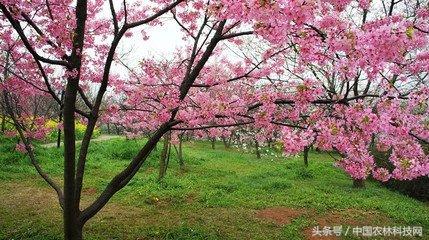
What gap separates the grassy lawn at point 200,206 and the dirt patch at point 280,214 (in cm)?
3

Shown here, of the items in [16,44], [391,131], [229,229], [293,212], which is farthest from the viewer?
[293,212]

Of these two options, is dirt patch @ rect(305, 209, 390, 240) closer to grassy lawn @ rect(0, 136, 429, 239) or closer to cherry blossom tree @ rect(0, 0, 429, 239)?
grassy lawn @ rect(0, 136, 429, 239)

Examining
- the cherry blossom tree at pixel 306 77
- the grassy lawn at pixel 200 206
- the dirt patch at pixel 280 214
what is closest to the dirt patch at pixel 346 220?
the grassy lawn at pixel 200 206

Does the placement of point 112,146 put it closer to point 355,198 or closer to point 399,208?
point 355,198

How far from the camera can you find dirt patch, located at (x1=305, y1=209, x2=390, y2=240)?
31.9 feet

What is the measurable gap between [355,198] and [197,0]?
9.77 metres

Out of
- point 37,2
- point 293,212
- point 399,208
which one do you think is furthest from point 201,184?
point 37,2

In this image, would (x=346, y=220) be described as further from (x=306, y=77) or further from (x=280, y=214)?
(x=306, y=77)

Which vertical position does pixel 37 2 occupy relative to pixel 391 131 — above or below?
above

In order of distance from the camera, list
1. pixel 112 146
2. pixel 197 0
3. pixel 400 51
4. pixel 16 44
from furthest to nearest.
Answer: pixel 112 146, pixel 16 44, pixel 197 0, pixel 400 51

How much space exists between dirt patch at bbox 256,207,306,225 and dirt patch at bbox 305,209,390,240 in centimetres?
65

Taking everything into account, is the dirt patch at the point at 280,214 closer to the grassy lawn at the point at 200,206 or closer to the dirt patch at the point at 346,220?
the grassy lawn at the point at 200,206

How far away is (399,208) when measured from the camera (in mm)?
12852

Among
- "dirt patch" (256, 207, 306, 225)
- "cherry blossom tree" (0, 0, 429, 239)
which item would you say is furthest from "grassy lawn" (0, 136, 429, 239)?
"cherry blossom tree" (0, 0, 429, 239)
